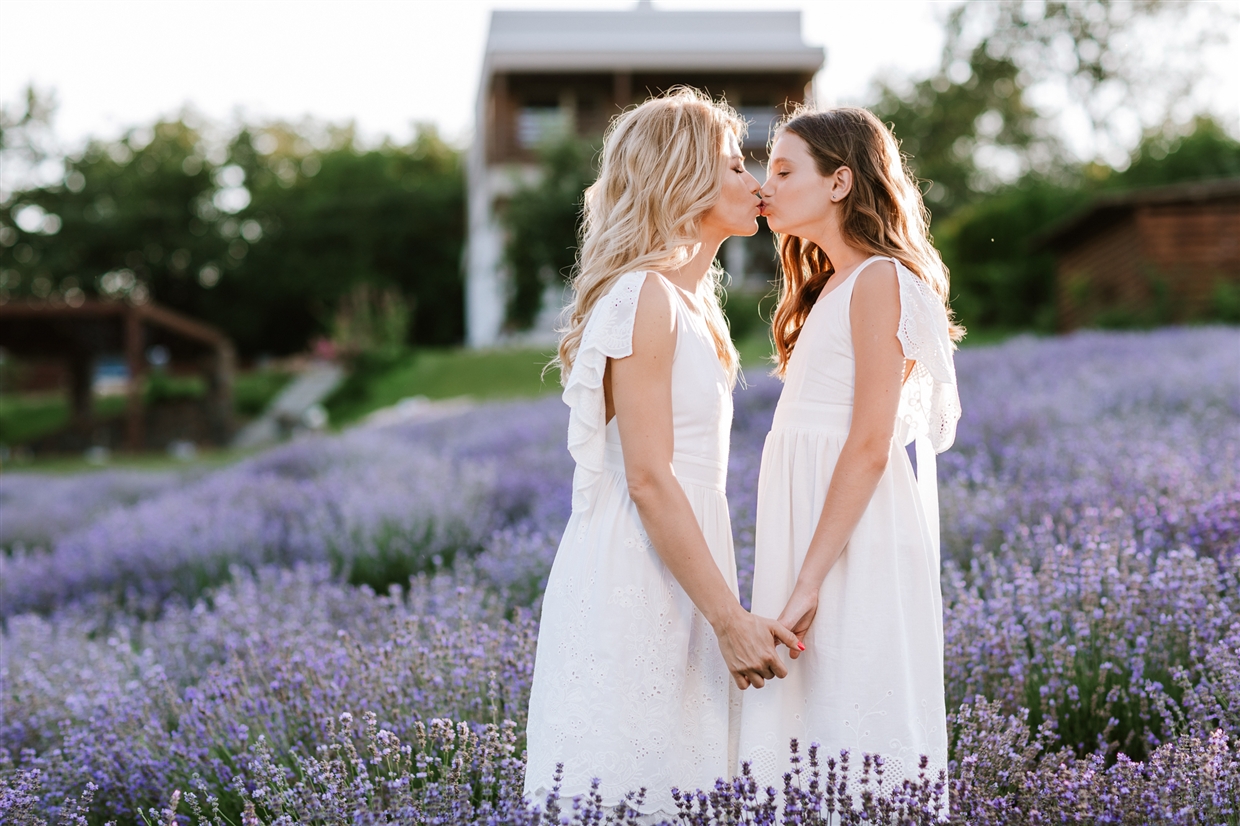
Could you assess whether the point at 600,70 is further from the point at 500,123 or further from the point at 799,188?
the point at 799,188

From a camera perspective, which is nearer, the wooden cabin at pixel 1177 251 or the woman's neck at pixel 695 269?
the woman's neck at pixel 695 269

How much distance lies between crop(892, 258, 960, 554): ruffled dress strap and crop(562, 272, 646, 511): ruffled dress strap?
1.64ft

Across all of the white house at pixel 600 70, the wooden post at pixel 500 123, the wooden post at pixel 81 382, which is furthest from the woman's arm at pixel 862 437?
the wooden post at pixel 500 123

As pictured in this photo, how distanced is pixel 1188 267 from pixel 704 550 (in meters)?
14.5

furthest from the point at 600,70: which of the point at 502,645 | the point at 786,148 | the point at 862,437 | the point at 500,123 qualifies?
the point at 862,437

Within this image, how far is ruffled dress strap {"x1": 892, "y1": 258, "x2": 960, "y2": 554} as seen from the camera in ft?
6.45

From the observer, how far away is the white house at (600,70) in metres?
24.9

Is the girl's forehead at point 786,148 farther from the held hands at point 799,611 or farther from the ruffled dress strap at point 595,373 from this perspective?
the held hands at point 799,611

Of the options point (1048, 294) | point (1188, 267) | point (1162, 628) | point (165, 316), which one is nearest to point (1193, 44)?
point (1048, 294)

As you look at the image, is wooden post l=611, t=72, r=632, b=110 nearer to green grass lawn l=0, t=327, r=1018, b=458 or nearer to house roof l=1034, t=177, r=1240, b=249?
green grass lawn l=0, t=327, r=1018, b=458

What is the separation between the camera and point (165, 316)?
58.8ft

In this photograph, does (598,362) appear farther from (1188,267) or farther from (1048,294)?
(1048,294)

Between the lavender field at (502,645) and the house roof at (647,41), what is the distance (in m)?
20.4

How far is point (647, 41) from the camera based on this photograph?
25547 millimetres
